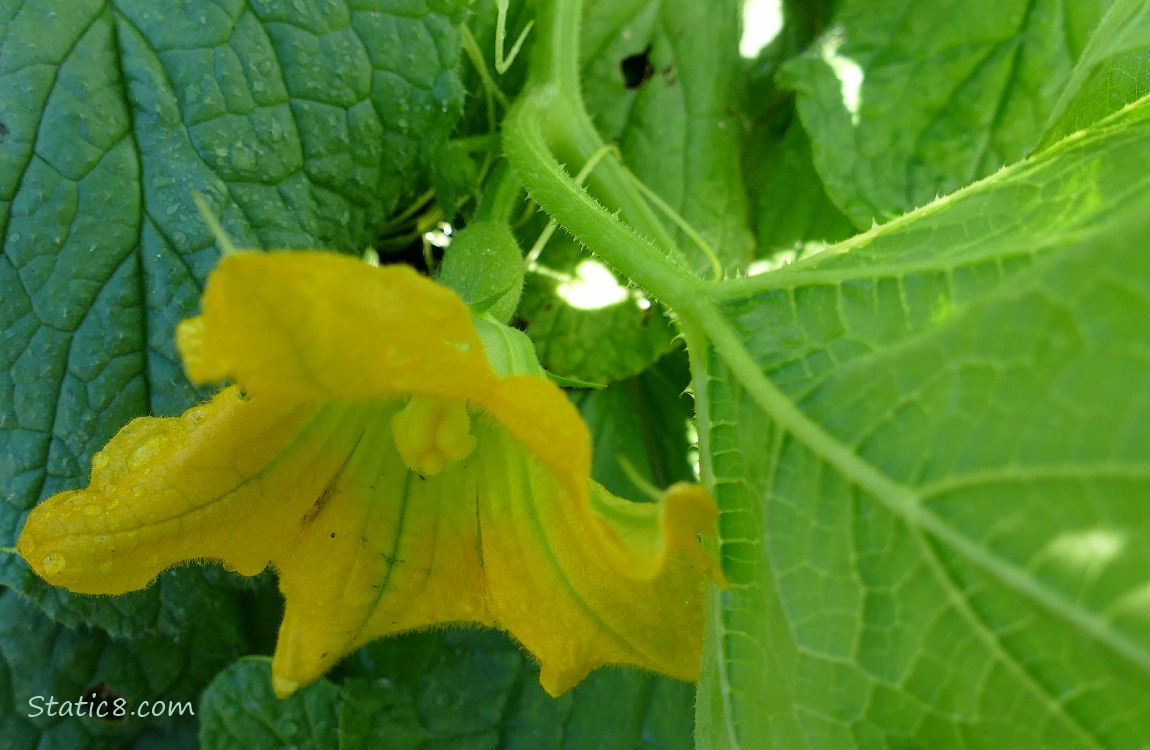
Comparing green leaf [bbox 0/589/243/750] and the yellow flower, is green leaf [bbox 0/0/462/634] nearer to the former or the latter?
the yellow flower

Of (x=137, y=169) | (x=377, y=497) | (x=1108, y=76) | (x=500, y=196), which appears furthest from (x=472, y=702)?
(x=1108, y=76)

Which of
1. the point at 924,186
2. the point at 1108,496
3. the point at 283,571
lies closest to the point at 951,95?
the point at 924,186

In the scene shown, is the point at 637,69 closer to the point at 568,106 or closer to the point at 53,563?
the point at 568,106

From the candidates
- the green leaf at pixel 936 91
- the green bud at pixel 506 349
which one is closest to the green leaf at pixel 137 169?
the green bud at pixel 506 349

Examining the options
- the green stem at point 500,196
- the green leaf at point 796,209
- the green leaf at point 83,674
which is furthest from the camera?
the green leaf at point 796,209

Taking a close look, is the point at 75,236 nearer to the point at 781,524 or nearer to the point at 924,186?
the point at 781,524

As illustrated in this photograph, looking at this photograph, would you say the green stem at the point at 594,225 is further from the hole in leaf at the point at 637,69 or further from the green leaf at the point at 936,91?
the green leaf at the point at 936,91

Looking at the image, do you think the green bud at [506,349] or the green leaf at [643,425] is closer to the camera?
the green bud at [506,349]
